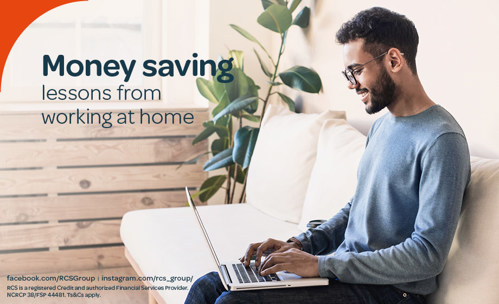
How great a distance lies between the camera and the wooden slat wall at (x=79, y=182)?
3.14 meters

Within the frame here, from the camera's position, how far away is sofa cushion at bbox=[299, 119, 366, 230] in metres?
2.02

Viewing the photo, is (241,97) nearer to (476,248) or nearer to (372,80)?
(372,80)

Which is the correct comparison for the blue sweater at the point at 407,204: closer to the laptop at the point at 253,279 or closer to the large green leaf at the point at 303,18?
the laptop at the point at 253,279

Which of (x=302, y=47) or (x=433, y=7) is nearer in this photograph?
(x=433, y=7)

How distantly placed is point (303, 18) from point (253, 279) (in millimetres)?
1745

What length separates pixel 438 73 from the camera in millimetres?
1948

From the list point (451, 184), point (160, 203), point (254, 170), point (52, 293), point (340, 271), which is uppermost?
point (451, 184)

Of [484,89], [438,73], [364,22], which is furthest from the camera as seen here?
[438,73]

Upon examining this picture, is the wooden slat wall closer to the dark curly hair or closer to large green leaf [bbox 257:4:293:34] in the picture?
large green leaf [bbox 257:4:293:34]

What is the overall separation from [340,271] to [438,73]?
2.72 feet

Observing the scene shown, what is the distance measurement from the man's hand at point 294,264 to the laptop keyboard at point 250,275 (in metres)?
0.03

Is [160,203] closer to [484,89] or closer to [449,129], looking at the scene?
[484,89]

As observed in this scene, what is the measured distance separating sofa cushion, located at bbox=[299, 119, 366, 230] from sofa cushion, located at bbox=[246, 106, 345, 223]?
115 millimetres

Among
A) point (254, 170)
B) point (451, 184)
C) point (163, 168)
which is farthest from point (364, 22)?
point (163, 168)
